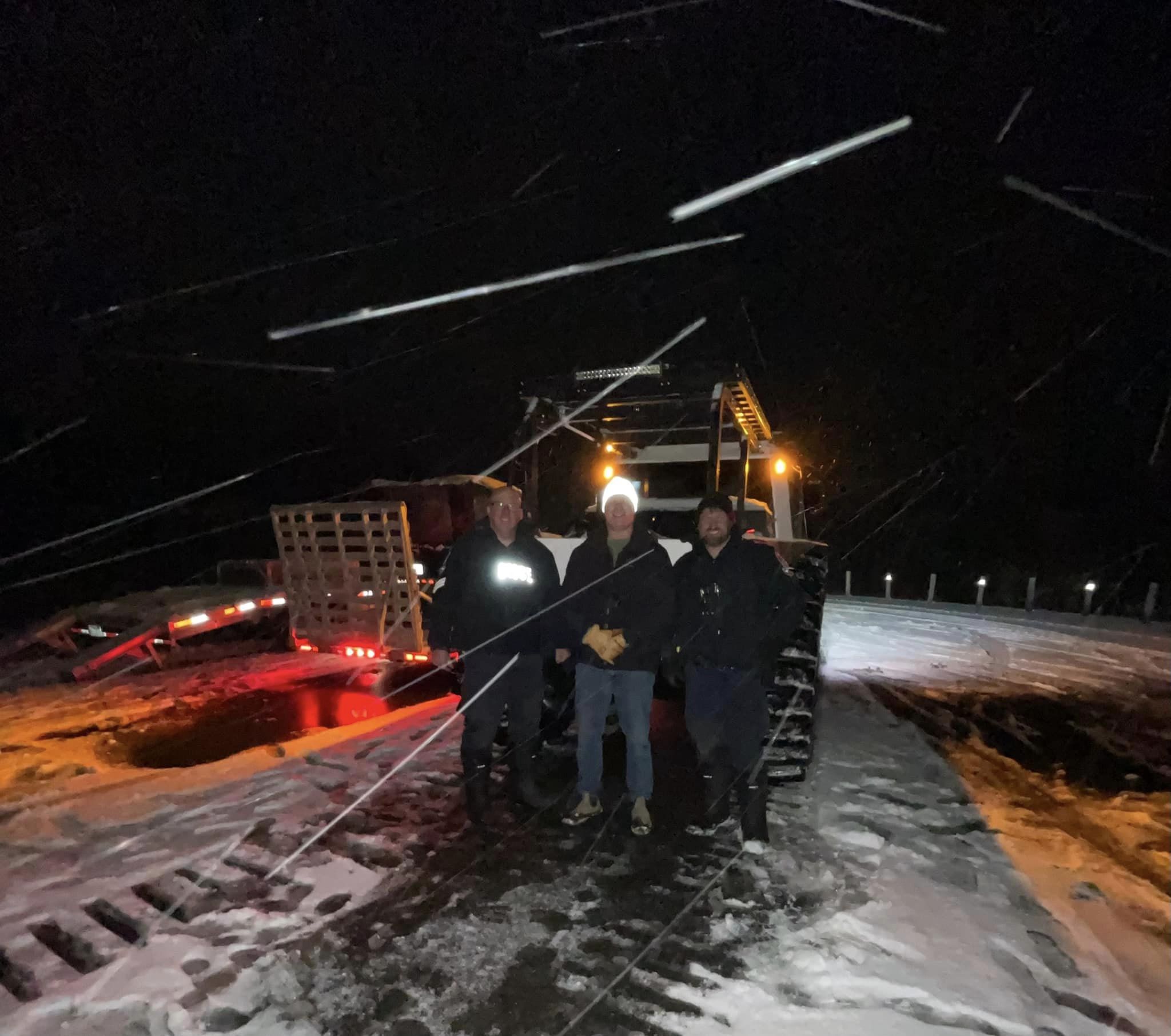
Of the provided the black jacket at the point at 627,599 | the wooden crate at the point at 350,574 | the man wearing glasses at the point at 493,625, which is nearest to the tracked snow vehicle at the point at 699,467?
the black jacket at the point at 627,599

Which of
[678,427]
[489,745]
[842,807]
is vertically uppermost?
[678,427]

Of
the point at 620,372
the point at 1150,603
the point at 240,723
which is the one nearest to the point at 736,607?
the point at 620,372

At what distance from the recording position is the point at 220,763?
4.68 m

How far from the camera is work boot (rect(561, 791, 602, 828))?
3777 millimetres

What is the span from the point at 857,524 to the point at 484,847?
38.9 meters

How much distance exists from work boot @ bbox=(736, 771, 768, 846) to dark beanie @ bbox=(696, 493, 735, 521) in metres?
1.46

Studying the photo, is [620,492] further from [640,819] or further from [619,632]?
[640,819]

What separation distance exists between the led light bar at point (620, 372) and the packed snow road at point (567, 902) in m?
3.03

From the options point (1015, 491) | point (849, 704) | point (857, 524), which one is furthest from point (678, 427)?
point (1015, 491)

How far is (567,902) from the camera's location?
3.02 meters

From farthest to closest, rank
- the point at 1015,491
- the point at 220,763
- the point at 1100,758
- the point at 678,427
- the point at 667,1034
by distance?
the point at 1015,491 < the point at 678,427 < the point at 1100,758 < the point at 220,763 < the point at 667,1034

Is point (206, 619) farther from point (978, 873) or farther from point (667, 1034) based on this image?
point (978, 873)

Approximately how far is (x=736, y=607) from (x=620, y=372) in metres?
2.74

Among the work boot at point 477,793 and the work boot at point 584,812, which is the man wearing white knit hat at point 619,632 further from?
the work boot at point 477,793
